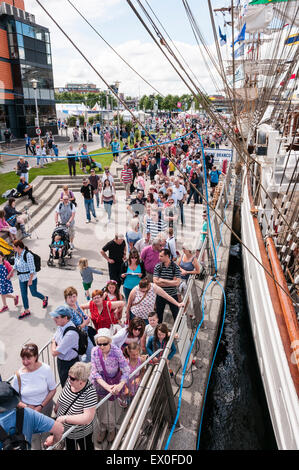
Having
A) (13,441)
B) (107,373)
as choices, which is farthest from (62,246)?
(13,441)

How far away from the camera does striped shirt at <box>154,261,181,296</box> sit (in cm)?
542

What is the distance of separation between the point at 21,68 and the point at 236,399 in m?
31.6

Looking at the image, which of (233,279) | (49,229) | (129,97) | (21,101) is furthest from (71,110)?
(129,97)

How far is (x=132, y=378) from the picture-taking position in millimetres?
4000

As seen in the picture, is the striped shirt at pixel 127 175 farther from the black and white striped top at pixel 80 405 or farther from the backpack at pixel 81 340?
the black and white striped top at pixel 80 405

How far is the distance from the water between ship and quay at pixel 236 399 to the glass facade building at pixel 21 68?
2703cm

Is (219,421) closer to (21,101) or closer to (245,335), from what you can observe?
(245,335)

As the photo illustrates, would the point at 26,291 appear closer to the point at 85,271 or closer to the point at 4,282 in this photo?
the point at 4,282

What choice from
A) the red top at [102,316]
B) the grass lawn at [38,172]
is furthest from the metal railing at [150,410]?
the grass lawn at [38,172]

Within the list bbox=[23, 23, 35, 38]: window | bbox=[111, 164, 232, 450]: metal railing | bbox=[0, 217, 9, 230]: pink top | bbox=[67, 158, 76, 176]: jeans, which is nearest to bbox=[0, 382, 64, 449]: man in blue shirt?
bbox=[111, 164, 232, 450]: metal railing

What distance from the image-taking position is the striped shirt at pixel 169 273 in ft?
17.8

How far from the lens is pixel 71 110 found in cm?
3788

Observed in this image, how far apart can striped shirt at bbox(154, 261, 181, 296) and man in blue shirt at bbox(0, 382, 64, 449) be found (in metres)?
2.84

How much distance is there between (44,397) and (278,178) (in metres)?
6.69
